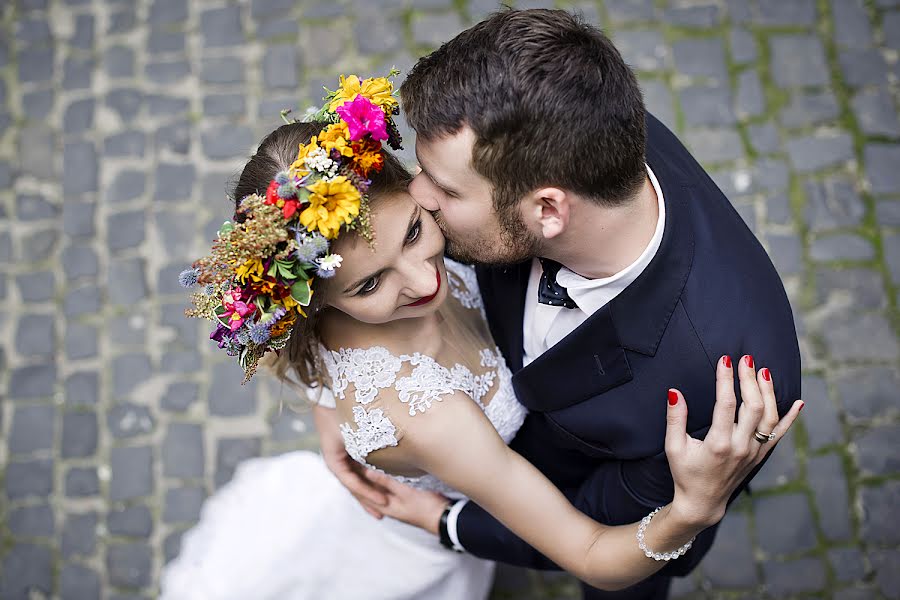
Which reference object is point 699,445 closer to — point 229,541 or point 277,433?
point 229,541

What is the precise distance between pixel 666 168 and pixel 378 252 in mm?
1163

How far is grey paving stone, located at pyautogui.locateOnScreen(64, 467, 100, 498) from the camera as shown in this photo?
16.9 feet

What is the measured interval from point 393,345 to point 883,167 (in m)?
3.85

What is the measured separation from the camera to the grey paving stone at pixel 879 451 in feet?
15.8

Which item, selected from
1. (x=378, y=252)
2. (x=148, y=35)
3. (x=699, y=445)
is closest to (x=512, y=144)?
(x=378, y=252)

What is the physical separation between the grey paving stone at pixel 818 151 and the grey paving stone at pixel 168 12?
4287 millimetres

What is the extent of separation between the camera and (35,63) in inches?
240

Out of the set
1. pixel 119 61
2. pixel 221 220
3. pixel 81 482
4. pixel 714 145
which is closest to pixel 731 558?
pixel 714 145

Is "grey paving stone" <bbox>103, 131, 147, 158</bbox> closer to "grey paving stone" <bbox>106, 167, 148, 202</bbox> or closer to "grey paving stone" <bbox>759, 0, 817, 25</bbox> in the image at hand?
"grey paving stone" <bbox>106, 167, 148, 202</bbox>

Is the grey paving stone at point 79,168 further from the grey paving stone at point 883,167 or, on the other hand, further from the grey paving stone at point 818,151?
the grey paving stone at point 883,167

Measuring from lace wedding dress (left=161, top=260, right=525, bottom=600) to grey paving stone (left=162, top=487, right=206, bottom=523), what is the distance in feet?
3.30

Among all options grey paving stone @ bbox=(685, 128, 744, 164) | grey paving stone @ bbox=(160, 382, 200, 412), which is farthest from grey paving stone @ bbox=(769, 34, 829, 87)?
grey paving stone @ bbox=(160, 382, 200, 412)

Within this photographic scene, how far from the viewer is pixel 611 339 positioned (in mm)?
2930

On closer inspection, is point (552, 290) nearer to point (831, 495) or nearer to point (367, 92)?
point (367, 92)
